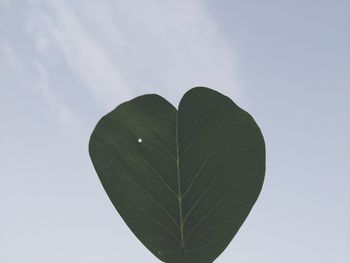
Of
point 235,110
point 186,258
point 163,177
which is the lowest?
point 186,258

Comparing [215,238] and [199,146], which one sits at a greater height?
[199,146]

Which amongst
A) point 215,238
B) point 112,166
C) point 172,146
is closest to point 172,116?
point 172,146

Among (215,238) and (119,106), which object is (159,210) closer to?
(215,238)

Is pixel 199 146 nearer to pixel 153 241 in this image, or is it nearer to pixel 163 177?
pixel 163 177

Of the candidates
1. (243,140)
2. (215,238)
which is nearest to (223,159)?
(243,140)

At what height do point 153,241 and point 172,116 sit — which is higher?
point 172,116
